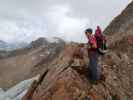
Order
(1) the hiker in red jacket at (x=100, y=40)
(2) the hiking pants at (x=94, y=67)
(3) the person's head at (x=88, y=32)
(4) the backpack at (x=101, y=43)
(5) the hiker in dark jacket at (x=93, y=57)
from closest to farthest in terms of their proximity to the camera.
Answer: (3) the person's head at (x=88, y=32), (5) the hiker in dark jacket at (x=93, y=57), (2) the hiking pants at (x=94, y=67), (1) the hiker in red jacket at (x=100, y=40), (4) the backpack at (x=101, y=43)

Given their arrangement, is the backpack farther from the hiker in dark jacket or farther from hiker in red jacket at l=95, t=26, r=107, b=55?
the hiker in dark jacket

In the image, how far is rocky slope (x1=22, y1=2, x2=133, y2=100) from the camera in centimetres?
2400

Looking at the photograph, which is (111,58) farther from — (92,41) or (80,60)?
(92,41)

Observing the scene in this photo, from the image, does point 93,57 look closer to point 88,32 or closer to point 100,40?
point 100,40

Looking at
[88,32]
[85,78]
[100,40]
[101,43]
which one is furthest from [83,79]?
[88,32]

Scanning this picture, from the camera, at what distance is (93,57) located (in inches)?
955

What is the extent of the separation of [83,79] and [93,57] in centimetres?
187

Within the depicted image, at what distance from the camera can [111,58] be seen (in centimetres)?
2906

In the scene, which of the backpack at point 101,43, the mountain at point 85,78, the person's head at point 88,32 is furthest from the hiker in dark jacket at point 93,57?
the backpack at point 101,43

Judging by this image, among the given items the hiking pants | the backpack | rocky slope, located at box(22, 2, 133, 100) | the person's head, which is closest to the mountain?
rocky slope, located at box(22, 2, 133, 100)

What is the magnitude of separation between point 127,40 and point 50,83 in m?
10.6

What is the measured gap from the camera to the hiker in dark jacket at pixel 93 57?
77.2 feet

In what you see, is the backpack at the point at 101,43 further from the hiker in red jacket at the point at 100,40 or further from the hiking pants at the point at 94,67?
the hiking pants at the point at 94,67

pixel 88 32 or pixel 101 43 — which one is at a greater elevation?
pixel 88 32
